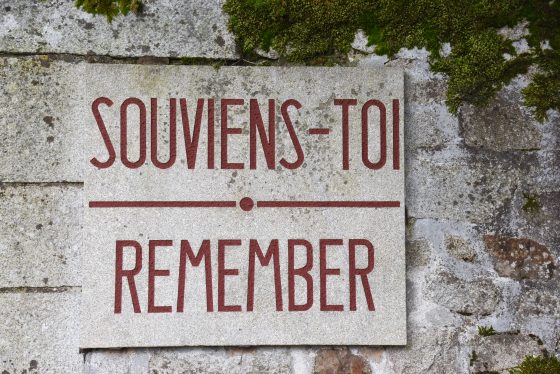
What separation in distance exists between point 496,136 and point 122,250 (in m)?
1.12

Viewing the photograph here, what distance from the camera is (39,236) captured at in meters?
1.84

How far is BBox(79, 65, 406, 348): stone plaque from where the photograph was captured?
1.83 m

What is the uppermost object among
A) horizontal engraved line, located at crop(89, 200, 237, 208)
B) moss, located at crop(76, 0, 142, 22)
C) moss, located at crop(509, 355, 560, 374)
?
moss, located at crop(76, 0, 142, 22)

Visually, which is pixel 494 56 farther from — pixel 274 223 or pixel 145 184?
pixel 145 184

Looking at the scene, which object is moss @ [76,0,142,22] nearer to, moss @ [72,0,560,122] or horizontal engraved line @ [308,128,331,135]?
moss @ [72,0,560,122]

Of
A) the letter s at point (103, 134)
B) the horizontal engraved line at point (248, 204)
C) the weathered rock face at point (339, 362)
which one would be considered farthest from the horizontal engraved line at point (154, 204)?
the weathered rock face at point (339, 362)

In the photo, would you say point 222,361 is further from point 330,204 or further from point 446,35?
point 446,35

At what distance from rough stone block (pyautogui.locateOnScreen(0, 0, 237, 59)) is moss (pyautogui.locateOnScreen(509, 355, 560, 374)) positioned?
1.22 m

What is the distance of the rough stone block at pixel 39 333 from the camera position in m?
1.83

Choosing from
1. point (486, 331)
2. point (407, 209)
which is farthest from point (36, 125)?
point (486, 331)

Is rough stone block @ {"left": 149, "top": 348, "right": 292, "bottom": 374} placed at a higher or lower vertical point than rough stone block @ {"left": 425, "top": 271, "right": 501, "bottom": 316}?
lower

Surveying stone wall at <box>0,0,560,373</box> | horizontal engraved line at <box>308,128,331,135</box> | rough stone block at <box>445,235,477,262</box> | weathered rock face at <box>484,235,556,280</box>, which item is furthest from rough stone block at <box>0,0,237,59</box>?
weathered rock face at <box>484,235,556,280</box>

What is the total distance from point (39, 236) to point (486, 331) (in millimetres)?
1298

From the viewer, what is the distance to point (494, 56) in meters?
1.93
